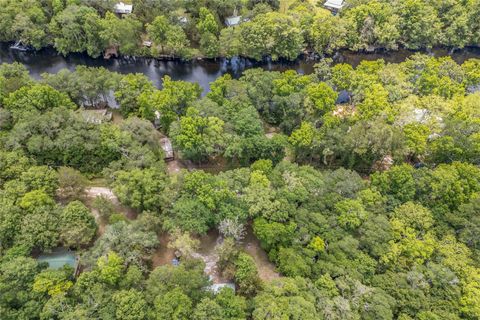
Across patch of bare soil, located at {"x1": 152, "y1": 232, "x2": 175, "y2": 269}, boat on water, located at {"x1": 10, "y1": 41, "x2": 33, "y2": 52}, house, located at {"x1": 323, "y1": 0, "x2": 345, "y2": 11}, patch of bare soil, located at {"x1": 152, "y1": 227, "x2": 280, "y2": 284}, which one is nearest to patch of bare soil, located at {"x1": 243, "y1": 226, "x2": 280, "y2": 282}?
patch of bare soil, located at {"x1": 152, "y1": 227, "x2": 280, "y2": 284}

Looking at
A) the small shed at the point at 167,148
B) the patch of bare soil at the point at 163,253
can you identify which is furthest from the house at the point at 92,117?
the patch of bare soil at the point at 163,253

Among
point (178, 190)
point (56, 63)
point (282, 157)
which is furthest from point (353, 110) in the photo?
point (56, 63)

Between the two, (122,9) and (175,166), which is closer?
(175,166)

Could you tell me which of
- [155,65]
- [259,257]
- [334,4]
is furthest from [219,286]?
[334,4]

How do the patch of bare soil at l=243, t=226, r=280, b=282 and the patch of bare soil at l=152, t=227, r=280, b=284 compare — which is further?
the patch of bare soil at l=243, t=226, r=280, b=282

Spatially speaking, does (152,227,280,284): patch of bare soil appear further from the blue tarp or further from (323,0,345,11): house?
(323,0,345,11): house

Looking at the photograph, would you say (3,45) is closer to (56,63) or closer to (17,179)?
(56,63)

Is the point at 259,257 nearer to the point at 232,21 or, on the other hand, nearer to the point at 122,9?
the point at 232,21
